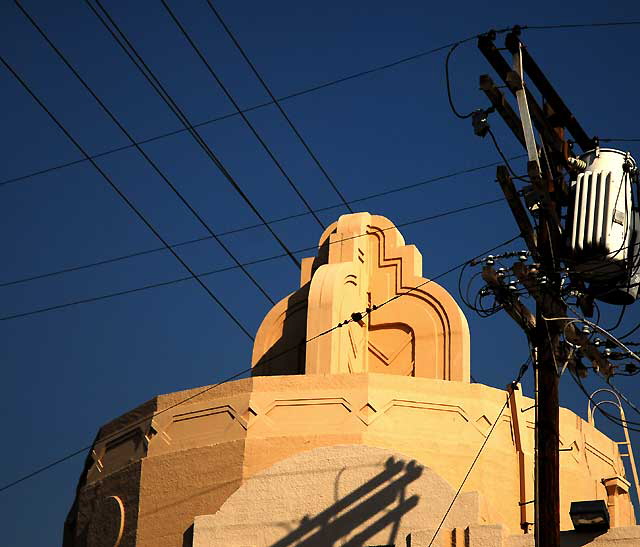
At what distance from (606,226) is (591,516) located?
164 inches

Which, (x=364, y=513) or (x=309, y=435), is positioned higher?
(x=309, y=435)

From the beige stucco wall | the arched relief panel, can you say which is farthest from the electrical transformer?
the arched relief panel

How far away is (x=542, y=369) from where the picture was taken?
1611 centimetres

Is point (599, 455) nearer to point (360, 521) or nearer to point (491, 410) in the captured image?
point (491, 410)

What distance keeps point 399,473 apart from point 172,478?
4370 mm

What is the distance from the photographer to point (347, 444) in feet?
72.8

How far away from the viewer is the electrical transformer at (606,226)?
674 inches

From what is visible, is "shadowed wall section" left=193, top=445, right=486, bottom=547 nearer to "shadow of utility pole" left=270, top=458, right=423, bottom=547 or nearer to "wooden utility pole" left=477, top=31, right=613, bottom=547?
"shadow of utility pole" left=270, top=458, right=423, bottom=547

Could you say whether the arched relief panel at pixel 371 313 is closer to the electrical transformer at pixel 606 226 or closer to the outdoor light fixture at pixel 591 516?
the outdoor light fixture at pixel 591 516

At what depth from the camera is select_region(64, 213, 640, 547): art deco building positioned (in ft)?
68.7

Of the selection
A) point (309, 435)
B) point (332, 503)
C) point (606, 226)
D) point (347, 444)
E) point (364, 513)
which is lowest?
point (364, 513)

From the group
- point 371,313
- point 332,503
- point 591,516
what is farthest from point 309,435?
point 591,516

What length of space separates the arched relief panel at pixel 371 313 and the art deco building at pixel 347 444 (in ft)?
0.09

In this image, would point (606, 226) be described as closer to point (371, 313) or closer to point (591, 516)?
point (591, 516)
